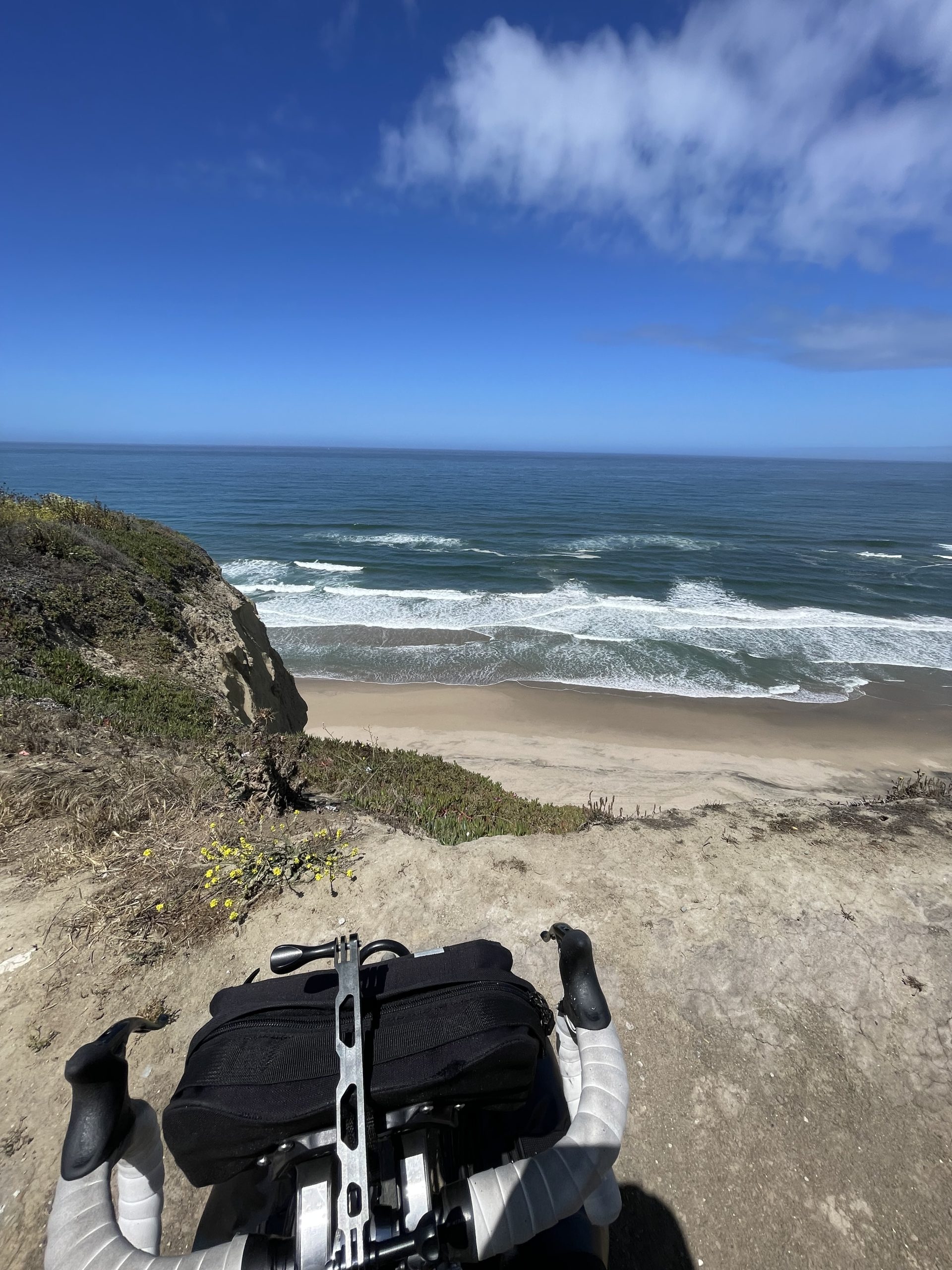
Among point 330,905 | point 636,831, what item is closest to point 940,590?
point 636,831

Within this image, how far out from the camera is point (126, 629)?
952cm

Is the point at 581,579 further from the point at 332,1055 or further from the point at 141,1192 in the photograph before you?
the point at 141,1192

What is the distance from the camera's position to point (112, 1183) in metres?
2.88

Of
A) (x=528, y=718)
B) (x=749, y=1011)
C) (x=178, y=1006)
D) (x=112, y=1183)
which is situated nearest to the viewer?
(x=112, y=1183)

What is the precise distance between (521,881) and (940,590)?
3599 centimetres

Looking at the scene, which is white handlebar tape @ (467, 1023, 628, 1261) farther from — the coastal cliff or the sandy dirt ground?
the coastal cliff

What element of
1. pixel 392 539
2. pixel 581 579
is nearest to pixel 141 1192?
pixel 581 579

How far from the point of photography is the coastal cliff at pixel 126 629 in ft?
25.4

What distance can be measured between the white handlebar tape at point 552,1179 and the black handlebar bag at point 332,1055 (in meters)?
0.18

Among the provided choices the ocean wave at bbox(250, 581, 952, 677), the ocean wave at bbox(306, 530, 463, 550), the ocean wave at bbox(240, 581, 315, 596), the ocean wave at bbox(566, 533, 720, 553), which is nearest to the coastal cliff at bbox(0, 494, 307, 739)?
the ocean wave at bbox(250, 581, 952, 677)

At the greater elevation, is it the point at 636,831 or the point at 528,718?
the point at 636,831

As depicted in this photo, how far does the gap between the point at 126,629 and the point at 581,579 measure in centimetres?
2584

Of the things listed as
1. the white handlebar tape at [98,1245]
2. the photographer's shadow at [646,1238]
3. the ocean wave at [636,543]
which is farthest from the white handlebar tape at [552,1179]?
the ocean wave at [636,543]

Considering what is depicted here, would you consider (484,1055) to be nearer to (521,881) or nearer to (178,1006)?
(178,1006)
